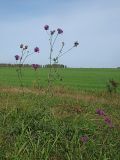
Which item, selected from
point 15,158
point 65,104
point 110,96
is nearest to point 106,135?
point 15,158

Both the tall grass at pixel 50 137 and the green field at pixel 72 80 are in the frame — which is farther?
the green field at pixel 72 80

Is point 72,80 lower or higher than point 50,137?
lower

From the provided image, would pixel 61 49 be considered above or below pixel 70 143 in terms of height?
above

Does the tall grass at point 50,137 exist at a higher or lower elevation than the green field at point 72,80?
higher

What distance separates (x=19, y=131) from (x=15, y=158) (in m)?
1.28

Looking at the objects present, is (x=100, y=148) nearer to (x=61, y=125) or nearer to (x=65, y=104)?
(x=61, y=125)

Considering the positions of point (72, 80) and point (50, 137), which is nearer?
point (50, 137)

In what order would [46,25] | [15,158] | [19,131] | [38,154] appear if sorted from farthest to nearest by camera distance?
[46,25], [19,131], [38,154], [15,158]

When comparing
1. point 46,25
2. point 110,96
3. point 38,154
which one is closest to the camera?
point 38,154

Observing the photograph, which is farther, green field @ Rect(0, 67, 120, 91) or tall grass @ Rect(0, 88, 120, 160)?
green field @ Rect(0, 67, 120, 91)

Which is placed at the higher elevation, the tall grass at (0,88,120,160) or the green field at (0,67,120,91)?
the tall grass at (0,88,120,160)

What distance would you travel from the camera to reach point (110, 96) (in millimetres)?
15914

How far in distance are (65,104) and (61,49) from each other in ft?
6.46

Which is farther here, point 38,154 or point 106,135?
point 106,135
